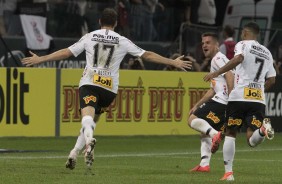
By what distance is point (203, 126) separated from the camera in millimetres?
17734

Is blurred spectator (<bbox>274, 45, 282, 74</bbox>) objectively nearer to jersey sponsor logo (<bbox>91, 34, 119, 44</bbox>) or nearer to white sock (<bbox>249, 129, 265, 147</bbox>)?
white sock (<bbox>249, 129, 265, 147</bbox>)

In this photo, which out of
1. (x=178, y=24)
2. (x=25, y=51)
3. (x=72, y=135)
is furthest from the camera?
(x=178, y=24)

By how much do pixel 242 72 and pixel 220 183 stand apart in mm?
1744

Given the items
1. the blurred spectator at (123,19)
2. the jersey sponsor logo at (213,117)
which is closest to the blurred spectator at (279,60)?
the blurred spectator at (123,19)

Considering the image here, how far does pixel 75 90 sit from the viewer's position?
2570 centimetres

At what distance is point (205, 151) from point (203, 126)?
1.28 ft

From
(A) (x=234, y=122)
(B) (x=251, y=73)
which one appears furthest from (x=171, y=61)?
(A) (x=234, y=122)

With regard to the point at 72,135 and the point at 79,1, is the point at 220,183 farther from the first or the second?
the point at 79,1

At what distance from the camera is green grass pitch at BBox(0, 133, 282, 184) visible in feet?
50.5

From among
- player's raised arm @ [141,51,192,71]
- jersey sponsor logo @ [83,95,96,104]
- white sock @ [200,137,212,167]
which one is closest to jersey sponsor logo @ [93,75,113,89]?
jersey sponsor logo @ [83,95,96,104]

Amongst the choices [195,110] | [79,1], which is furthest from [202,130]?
[79,1]

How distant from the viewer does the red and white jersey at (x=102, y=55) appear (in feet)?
53.0

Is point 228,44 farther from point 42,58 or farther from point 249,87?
point 42,58

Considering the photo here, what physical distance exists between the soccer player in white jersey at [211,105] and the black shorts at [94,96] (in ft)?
6.59
